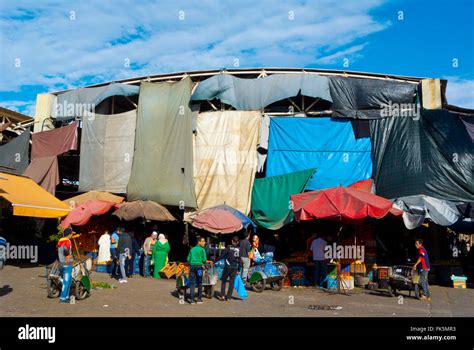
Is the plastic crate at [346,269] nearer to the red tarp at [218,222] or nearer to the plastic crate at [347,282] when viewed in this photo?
the plastic crate at [347,282]

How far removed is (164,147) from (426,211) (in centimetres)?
1135

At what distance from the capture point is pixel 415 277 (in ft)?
43.3

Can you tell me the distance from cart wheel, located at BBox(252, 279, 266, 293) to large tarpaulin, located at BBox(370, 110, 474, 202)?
6904mm

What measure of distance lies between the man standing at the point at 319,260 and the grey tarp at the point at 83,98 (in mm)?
12515

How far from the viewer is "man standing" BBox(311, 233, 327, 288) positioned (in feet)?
49.4

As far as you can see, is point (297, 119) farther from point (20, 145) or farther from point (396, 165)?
point (20, 145)

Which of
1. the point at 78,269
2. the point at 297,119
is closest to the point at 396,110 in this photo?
the point at 297,119

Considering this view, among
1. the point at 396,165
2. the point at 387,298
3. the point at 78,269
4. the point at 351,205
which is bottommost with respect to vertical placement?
the point at 387,298

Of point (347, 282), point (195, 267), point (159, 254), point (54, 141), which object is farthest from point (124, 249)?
point (54, 141)

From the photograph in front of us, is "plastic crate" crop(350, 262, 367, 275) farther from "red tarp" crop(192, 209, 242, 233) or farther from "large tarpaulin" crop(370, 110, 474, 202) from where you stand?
"red tarp" crop(192, 209, 242, 233)

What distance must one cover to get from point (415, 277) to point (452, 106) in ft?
31.4

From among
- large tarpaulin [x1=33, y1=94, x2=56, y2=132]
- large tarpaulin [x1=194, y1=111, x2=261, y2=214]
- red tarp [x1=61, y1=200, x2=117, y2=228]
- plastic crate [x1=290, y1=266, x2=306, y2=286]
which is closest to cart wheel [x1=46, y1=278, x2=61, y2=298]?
red tarp [x1=61, y1=200, x2=117, y2=228]

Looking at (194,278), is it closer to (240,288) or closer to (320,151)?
(240,288)

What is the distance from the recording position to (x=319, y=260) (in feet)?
50.1
